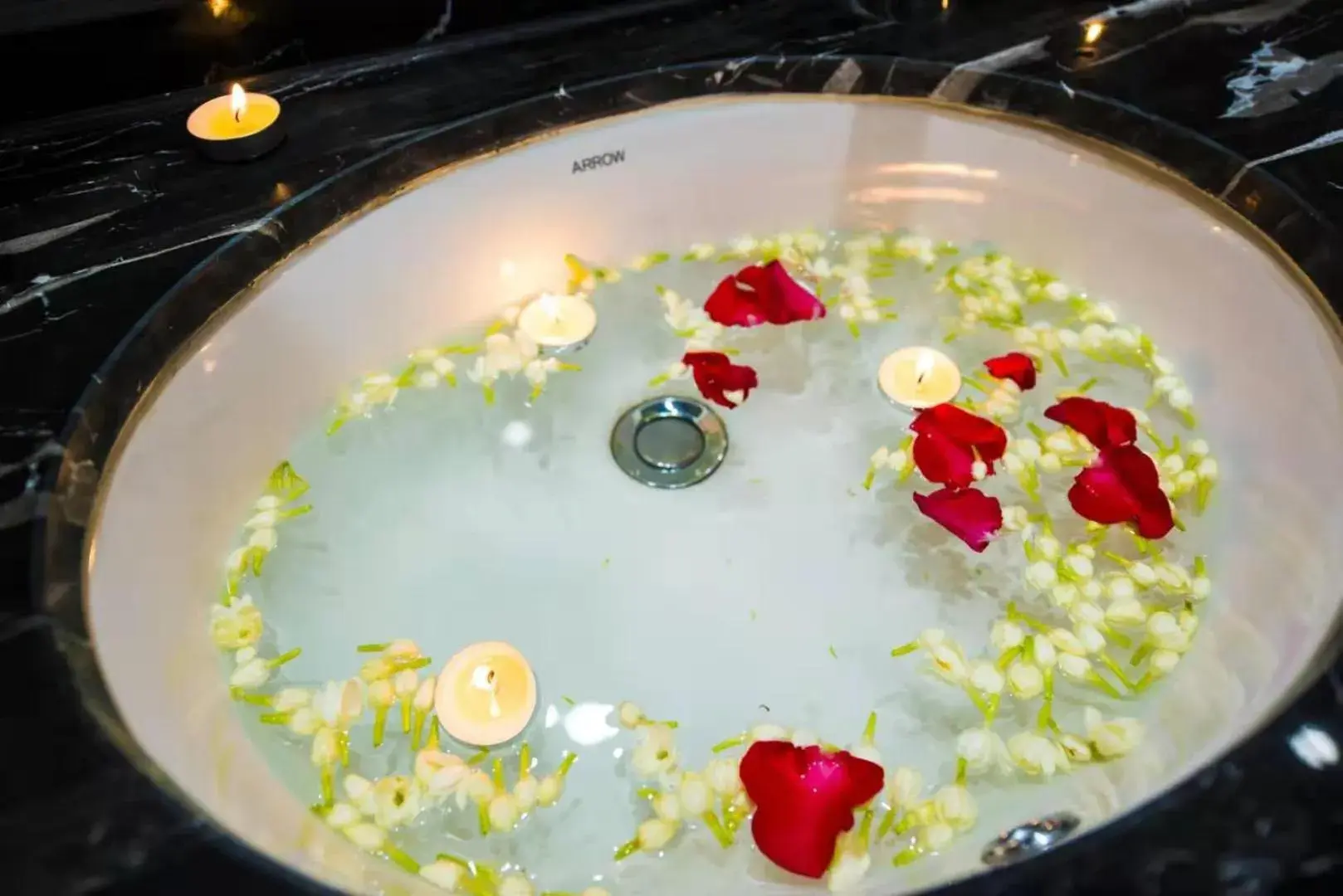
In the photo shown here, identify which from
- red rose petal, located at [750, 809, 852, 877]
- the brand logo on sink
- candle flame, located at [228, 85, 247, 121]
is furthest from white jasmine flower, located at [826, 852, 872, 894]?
candle flame, located at [228, 85, 247, 121]

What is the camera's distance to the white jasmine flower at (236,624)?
689 millimetres

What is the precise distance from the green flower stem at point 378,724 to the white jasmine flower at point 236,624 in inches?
4.0

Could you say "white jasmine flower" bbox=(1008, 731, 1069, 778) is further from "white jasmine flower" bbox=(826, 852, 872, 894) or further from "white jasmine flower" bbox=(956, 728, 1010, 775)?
"white jasmine flower" bbox=(826, 852, 872, 894)

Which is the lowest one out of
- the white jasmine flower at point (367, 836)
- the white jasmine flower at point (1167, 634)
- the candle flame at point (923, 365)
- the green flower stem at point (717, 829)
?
the white jasmine flower at point (367, 836)

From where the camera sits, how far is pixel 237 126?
2.72 ft

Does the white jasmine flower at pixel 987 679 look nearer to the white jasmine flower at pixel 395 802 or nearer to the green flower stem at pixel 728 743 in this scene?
the green flower stem at pixel 728 743

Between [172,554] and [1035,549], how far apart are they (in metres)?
0.60

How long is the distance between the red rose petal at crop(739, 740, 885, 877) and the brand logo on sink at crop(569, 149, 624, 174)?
532 mm

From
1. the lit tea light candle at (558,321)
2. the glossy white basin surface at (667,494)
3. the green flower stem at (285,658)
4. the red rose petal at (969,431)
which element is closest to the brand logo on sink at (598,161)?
the glossy white basin surface at (667,494)

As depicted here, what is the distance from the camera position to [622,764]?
2.14 ft

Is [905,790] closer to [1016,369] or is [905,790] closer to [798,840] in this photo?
[798,840]

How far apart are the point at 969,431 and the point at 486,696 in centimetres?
41

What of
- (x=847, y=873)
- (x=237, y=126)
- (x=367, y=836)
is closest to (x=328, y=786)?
(x=367, y=836)

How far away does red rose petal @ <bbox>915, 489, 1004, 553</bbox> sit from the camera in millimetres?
737
